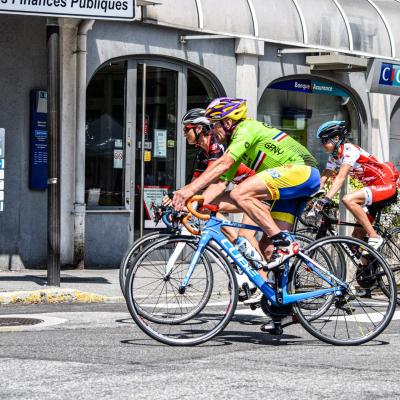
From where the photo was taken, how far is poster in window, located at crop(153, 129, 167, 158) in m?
16.3

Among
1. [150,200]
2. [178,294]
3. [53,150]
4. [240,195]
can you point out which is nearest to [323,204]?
[240,195]

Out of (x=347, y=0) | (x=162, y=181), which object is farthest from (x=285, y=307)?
(x=347, y=0)

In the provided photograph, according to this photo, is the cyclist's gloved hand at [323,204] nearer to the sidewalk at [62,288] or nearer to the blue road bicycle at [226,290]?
the blue road bicycle at [226,290]

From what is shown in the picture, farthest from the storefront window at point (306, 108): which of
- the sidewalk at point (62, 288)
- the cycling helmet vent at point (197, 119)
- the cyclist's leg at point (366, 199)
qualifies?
the cycling helmet vent at point (197, 119)

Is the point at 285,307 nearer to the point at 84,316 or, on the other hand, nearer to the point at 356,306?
the point at 356,306

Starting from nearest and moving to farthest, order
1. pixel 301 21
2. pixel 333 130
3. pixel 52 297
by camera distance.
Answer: pixel 333 130 < pixel 52 297 < pixel 301 21

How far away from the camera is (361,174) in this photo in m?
11.0

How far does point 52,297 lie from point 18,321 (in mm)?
2031

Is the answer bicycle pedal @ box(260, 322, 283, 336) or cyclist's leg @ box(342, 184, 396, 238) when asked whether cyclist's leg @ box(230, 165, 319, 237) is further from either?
cyclist's leg @ box(342, 184, 396, 238)

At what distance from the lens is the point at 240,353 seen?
7199 millimetres

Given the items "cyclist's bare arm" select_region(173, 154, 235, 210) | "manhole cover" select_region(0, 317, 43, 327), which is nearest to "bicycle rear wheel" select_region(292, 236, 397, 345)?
"cyclist's bare arm" select_region(173, 154, 235, 210)

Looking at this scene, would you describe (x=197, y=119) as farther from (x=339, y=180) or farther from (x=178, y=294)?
(x=178, y=294)

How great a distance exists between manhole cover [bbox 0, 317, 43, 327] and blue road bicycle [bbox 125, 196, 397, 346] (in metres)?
1.58

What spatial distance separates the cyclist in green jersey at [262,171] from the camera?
25.2 feet
